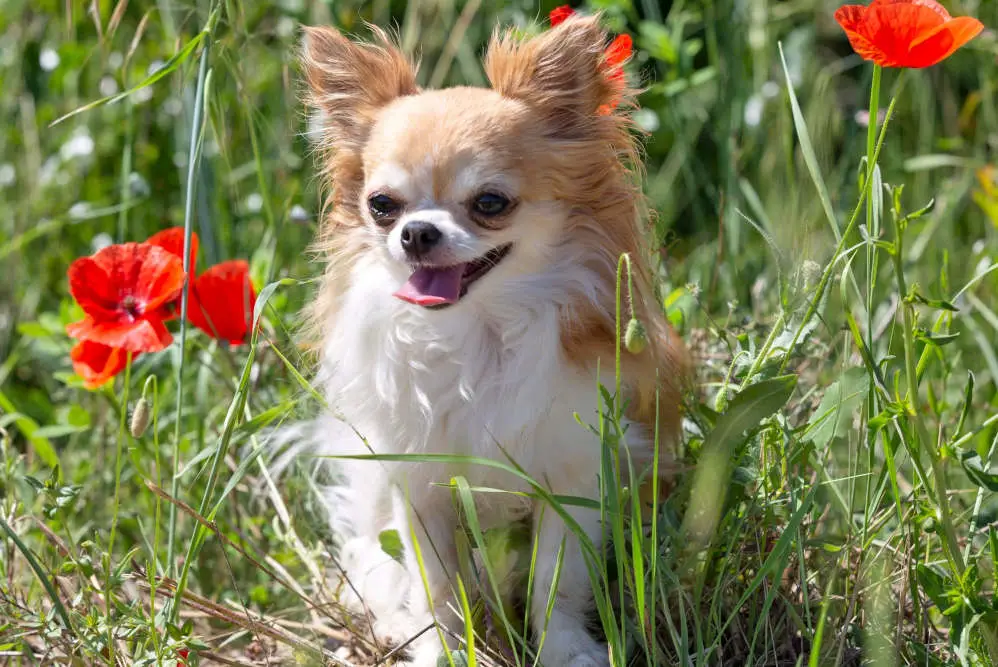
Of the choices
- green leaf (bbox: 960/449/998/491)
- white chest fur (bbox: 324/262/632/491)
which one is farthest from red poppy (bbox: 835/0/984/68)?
white chest fur (bbox: 324/262/632/491)

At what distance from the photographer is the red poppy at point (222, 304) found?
247 cm

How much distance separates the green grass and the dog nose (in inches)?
12.6

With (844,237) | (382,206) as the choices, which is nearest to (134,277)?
(382,206)

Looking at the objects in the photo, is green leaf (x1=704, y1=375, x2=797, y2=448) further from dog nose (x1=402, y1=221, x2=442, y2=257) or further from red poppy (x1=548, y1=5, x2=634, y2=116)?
red poppy (x1=548, y1=5, x2=634, y2=116)

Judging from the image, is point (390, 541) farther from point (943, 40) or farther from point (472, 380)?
point (943, 40)

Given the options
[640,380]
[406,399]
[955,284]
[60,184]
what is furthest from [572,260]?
[60,184]

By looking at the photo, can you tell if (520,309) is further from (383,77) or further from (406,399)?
(383,77)

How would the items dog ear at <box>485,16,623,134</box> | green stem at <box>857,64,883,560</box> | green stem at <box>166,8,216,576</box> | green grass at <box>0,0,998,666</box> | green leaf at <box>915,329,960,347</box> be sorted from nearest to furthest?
green leaf at <box>915,329,960,347</box> → green stem at <box>857,64,883,560</box> → green grass at <box>0,0,998,666</box> → green stem at <box>166,8,216,576</box> → dog ear at <box>485,16,623,134</box>

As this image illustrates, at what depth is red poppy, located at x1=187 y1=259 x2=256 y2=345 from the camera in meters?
2.47

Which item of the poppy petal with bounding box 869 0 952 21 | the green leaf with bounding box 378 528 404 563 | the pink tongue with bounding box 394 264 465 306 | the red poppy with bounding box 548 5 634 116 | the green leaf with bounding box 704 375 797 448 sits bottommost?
the green leaf with bounding box 378 528 404 563

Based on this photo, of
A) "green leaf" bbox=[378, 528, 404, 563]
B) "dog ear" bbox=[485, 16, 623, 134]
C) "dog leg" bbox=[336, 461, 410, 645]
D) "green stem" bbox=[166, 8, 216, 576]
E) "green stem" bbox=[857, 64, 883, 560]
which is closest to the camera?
"green stem" bbox=[857, 64, 883, 560]

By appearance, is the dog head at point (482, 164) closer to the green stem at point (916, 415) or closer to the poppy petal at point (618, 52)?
the poppy petal at point (618, 52)

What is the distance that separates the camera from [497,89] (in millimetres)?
2229

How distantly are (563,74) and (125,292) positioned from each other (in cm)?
103
